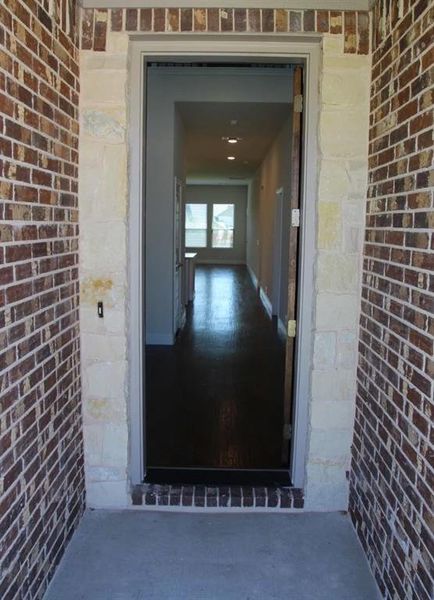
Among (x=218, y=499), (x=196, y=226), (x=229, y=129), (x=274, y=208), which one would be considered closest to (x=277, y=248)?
(x=274, y=208)

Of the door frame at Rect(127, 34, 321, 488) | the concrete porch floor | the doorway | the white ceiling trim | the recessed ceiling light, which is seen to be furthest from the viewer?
the recessed ceiling light

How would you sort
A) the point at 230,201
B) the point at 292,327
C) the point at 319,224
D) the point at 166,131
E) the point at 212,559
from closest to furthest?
1. the point at 212,559
2. the point at 319,224
3. the point at 292,327
4. the point at 166,131
5. the point at 230,201

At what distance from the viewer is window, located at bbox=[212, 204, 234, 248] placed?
17.6 metres

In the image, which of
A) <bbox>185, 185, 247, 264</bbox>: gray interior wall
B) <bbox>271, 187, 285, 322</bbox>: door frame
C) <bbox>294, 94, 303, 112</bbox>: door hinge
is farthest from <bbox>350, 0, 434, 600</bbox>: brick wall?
<bbox>185, 185, 247, 264</bbox>: gray interior wall

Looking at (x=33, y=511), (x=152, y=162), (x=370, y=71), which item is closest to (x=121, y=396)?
(x=33, y=511)

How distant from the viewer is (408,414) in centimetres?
184

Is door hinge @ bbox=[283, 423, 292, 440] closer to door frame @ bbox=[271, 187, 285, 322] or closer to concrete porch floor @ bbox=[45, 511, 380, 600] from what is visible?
concrete porch floor @ bbox=[45, 511, 380, 600]

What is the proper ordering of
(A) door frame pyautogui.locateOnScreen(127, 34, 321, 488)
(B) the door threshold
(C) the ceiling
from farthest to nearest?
(C) the ceiling → (B) the door threshold → (A) door frame pyautogui.locateOnScreen(127, 34, 321, 488)

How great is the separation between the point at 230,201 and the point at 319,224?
1521 cm

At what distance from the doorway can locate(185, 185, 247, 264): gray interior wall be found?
20.7 ft

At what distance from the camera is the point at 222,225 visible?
58.2 feet

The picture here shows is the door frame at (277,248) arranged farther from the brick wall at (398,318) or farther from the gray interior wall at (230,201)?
the gray interior wall at (230,201)

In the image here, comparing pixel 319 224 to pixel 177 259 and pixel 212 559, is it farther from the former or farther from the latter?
pixel 177 259

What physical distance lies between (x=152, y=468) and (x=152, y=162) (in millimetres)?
3932
